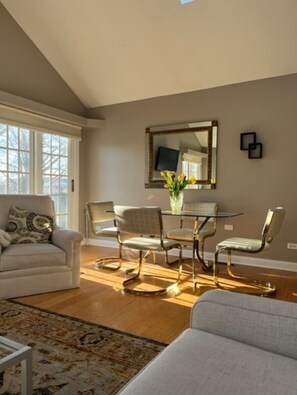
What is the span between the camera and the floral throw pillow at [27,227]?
10.0 ft

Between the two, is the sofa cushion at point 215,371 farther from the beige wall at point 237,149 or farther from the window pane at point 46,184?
the window pane at point 46,184

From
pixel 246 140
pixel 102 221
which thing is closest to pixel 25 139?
pixel 102 221

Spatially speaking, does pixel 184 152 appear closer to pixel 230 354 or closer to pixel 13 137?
pixel 13 137

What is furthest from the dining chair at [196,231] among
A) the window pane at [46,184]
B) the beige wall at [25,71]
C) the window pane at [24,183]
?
the beige wall at [25,71]

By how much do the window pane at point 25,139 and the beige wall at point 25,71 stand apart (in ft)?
1.61

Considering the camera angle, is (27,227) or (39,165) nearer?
(27,227)

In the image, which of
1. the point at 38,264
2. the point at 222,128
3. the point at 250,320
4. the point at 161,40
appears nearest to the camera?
the point at 250,320

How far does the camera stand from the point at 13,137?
4301mm

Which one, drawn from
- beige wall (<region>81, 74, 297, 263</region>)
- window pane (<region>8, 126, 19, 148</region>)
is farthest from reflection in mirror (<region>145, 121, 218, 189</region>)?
window pane (<region>8, 126, 19, 148</region>)

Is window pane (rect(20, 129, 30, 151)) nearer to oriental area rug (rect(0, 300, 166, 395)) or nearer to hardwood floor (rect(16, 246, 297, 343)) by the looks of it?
hardwood floor (rect(16, 246, 297, 343))

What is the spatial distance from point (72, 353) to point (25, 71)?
3946mm

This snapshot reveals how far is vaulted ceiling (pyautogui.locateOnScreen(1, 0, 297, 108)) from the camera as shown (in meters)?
3.45

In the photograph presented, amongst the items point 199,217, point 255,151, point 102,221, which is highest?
point 255,151

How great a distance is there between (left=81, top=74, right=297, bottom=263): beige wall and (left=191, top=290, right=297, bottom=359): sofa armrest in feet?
10.1
